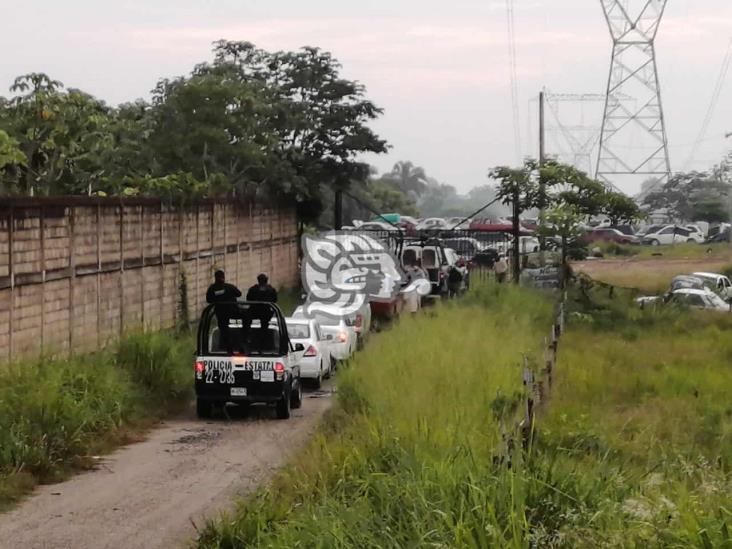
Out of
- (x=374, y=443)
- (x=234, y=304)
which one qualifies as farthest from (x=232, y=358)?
(x=374, y=443)

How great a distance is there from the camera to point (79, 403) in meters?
15.8

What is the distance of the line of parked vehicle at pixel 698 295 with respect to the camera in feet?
112

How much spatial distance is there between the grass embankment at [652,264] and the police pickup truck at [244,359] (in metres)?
24.4

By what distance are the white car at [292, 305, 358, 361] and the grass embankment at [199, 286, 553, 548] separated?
6390mm

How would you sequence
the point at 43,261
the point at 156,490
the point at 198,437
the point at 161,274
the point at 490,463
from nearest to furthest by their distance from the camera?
1. the point at 490,463
2. the point at 156,490
3. the point at 198,437
4. the point at 43,261
5. the point at 161,274

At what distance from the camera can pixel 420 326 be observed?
23.2 metres

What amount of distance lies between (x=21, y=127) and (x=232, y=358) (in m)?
11.6

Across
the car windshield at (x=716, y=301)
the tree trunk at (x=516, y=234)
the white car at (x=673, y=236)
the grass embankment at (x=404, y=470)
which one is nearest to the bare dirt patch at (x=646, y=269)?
the car windshield at (x=716, y=301)

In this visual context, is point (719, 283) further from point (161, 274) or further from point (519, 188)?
point (161, 274)

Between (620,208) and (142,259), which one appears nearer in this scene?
(142,259)

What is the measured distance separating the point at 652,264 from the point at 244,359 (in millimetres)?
42902

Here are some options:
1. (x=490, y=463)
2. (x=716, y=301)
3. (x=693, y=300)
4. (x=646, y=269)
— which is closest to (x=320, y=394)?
(x=490, y=463)

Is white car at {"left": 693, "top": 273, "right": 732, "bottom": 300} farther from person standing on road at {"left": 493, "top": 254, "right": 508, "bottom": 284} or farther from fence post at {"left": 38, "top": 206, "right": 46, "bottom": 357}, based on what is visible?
fence post at {"left": 38, "top": 206, "right": 46, "bottom": 357}

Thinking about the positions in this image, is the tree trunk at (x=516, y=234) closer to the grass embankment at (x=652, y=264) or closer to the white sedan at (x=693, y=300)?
the white sedan at (x=693, y=300)
